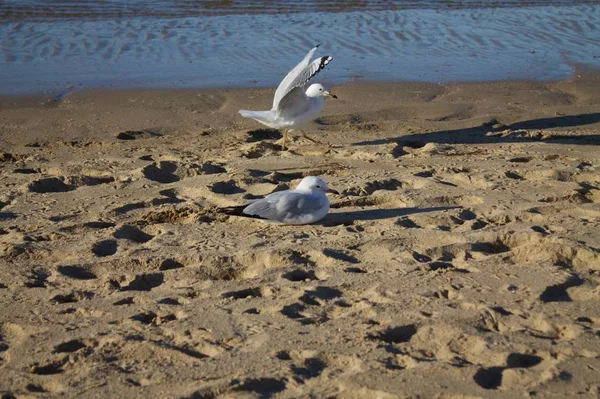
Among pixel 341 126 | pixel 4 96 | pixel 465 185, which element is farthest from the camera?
pixel 4 96

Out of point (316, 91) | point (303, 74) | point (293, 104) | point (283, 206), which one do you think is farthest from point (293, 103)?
point (283, 206)

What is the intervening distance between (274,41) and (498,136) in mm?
5575

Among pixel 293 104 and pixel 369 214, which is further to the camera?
pixel 293 104

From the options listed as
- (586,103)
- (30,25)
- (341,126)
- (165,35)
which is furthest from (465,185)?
(30,25)

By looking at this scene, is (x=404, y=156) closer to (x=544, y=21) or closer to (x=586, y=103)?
(x=586, y=103)

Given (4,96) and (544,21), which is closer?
(4,96)

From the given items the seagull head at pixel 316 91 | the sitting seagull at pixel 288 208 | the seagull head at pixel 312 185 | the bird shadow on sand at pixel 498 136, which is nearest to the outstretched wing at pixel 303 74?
the seagull head at pixel 316 91

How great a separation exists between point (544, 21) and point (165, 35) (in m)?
6.52

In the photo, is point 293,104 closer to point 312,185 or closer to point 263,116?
point 263,116

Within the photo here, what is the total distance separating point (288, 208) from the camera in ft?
17.2

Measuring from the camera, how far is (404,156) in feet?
23.1

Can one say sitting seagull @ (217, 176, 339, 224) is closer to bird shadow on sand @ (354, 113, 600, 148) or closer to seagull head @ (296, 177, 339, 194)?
seagull head @ (296, 177, 339, 194)

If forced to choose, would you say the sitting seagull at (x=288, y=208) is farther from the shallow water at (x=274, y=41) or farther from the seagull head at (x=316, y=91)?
the shallow water at (x=274, y=41)

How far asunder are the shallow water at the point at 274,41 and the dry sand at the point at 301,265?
2.43 metres
